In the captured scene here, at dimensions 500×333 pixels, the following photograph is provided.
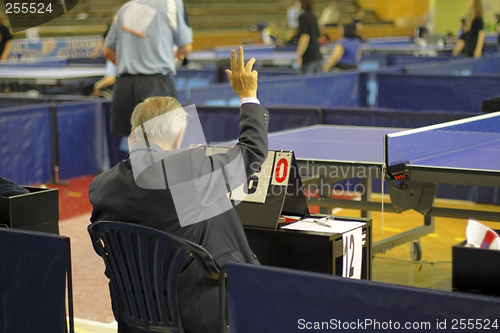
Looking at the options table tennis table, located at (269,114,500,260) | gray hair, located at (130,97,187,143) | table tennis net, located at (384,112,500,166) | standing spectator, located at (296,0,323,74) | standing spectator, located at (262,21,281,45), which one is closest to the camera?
gray hair, located at (130,97,187,143)

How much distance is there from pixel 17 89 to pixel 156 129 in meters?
9.53

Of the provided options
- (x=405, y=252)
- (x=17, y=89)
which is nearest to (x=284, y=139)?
(x=405, y=252)

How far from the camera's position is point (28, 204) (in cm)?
295

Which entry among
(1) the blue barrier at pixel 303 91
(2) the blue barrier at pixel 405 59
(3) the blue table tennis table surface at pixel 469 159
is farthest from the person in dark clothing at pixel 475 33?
(3) the blue table tennis table surface at pixel 469 159

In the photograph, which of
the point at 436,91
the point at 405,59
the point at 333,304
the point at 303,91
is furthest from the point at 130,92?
the point at 405,59

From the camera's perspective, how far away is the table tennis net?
3.40 m

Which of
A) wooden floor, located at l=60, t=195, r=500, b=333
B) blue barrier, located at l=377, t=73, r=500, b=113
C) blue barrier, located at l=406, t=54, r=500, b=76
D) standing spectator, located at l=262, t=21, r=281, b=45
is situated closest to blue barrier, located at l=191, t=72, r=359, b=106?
blue barrier, located at l=377, t=73, r=500, b=113

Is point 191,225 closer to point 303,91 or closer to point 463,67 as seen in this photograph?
point 303,91

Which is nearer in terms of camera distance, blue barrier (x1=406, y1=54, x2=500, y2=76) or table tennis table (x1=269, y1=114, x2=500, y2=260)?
table tennis table (x1=269, y1=114, x2=500, y2=260)

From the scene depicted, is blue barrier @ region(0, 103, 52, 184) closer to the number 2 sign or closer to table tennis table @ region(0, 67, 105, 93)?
table tennis table @ region(0, 67, 105, 93)

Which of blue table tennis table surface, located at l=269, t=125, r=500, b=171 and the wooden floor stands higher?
blue table tennis table surface, located at l=269, t=125, r=500, b=171

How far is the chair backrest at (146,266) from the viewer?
2.30 m

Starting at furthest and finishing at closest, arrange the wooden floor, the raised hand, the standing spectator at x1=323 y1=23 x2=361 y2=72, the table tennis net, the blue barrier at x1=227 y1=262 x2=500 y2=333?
1. the standing spectator at x1=323 y1=23 x2=361 y2=72
2. the wooden floor
3. the table tennis net
4. the raised hand
5. the blue barrier at x1=227 y1=262 x2=500 y2=333

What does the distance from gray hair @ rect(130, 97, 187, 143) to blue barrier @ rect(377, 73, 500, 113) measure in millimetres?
6303
